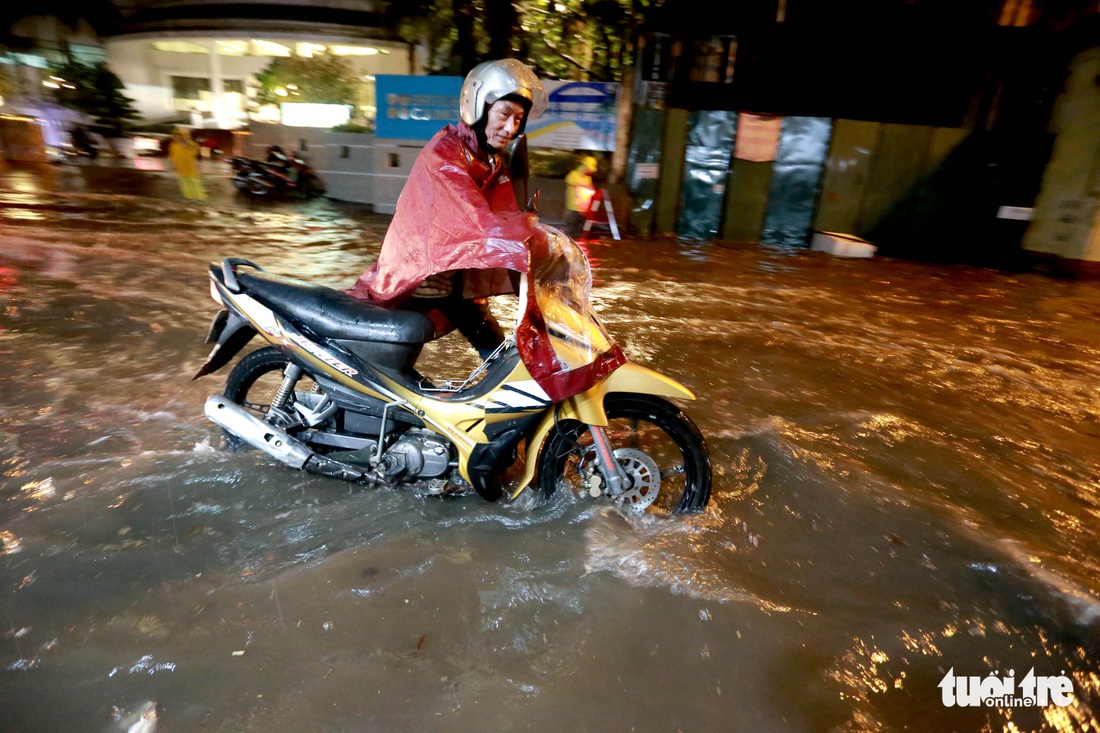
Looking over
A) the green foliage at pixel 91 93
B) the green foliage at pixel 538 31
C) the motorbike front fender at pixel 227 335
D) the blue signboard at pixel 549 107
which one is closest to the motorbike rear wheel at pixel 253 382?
the motorbike front fender at pixel 227 335

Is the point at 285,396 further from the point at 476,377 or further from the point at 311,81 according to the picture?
the point at 311,81

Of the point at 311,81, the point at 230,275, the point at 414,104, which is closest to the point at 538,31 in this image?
the point at 414,104

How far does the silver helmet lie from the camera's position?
263 centimetres

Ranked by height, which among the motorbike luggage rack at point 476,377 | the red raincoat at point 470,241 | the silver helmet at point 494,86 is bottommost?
the motorbike luggage rack at point 476,377

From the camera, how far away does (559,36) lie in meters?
16.4

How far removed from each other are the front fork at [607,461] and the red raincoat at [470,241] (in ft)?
0.92

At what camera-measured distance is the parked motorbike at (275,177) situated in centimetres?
1475

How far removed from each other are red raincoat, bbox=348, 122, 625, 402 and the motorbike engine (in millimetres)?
631

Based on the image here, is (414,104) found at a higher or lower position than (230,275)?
higher

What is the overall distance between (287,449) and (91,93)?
97.8 ft

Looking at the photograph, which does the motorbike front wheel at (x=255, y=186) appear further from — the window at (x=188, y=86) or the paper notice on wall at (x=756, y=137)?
the window at (x=188, y=86)

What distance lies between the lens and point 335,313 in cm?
287

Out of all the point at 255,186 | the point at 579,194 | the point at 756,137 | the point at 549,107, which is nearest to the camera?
the point at 579,194

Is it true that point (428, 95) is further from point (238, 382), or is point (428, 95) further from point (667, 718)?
point (667, 718)
